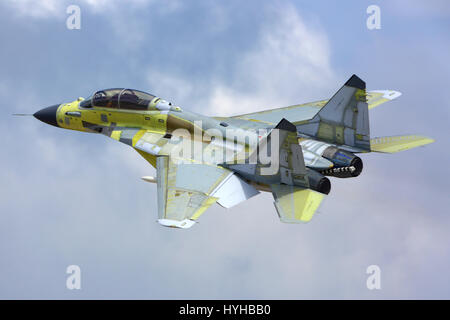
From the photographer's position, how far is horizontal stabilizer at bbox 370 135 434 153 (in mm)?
26900

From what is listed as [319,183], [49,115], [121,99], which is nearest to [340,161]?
[319,183]

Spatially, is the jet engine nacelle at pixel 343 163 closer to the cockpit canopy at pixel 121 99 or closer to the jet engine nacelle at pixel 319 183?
the jet engine nacelle at pixel 319 183

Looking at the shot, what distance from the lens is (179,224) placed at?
22.7 m

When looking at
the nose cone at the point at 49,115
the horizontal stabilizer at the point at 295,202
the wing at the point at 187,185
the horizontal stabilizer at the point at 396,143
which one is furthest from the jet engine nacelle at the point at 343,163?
the nose cone at the point at 49,115

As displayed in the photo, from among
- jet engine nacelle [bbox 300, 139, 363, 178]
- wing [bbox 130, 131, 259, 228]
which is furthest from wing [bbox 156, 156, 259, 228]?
jet engine nacelle [bbox 300, 139, 363, 178]

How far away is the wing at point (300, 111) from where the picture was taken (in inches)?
1156

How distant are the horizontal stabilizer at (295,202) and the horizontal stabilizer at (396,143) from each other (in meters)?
4.17

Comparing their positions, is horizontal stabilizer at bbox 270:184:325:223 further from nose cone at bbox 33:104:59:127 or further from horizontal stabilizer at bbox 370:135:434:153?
nose cone at bbox 33:104:59:127

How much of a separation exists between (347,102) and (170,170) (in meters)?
6.16

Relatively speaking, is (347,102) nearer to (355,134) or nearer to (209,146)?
(355,134)

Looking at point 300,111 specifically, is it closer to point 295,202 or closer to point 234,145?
point 234,145

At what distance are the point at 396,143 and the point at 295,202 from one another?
5.48m

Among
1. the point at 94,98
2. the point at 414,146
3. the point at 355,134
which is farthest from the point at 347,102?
the point at 94,98

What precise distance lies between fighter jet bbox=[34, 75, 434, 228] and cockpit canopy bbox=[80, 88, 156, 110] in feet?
0.11
